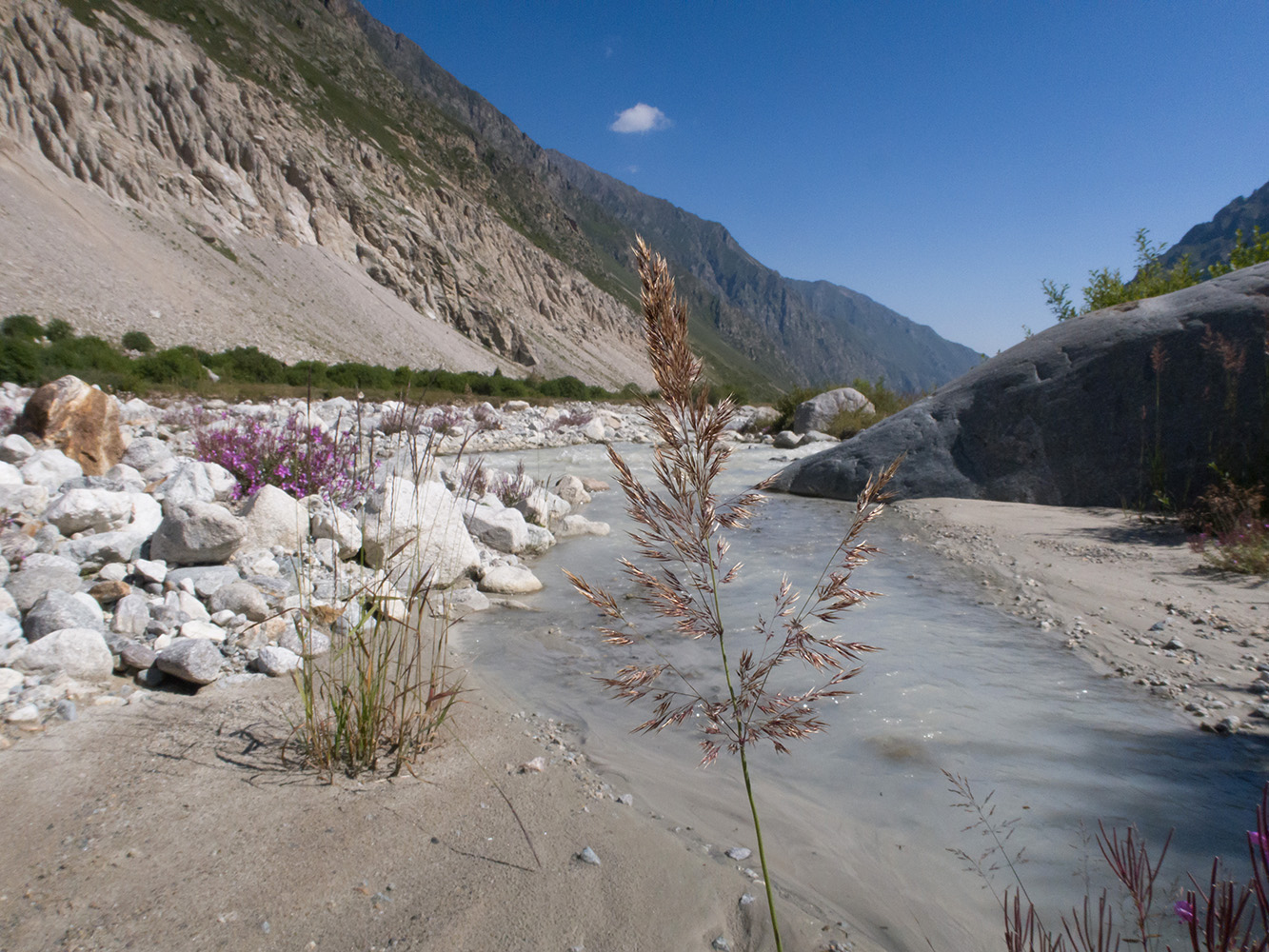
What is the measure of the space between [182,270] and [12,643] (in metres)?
35.0

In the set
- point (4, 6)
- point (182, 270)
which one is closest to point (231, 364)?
point (182, 270)

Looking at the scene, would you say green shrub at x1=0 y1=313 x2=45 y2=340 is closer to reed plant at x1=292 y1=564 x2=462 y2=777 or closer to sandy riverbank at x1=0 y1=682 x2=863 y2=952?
sandy riverbank at x1=0 y1=682 x2=863 y2=952

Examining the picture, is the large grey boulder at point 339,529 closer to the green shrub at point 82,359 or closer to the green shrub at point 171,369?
the green shrub at point 82,359

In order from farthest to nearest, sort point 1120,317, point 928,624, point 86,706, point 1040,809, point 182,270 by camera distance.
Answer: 1. point 182,270
2. point 1120,317
3. point 928,624
4. point 86,706
5. point 1040,809

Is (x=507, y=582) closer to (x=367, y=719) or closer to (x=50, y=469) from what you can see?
(x=367, y=719)

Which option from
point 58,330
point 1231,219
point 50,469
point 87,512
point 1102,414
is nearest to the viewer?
point 87,512

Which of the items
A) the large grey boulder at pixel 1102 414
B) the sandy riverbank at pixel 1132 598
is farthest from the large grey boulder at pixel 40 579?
the large grey boulder at pixel 1102 414

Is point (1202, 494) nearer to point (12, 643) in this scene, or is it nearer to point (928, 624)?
point (928, 624)

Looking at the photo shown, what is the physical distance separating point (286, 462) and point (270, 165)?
43222 mm

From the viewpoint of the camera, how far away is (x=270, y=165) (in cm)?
3969

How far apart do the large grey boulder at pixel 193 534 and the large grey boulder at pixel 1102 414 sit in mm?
6777

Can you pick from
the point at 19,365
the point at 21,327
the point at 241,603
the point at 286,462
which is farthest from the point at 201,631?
the point at 21,327

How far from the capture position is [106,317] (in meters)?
24.4

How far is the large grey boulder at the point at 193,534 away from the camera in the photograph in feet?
12.1
